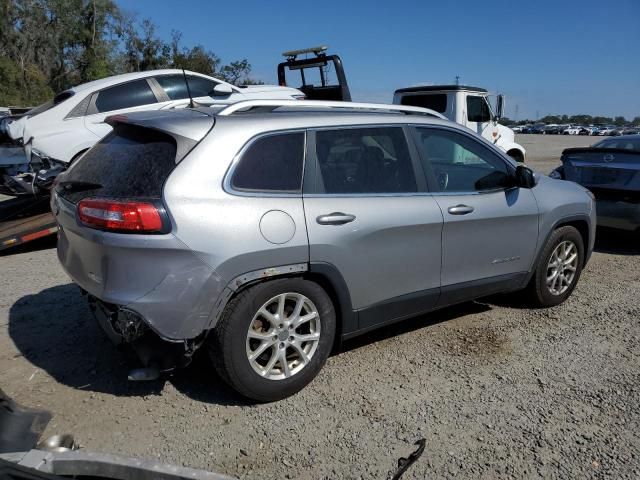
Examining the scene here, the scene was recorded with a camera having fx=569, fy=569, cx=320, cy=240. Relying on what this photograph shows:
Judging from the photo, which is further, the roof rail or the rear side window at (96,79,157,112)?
the rear side window at (96,79,157,112)

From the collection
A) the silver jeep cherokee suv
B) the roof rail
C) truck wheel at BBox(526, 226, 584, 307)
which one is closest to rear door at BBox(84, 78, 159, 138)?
the silver jeep cherokee suv

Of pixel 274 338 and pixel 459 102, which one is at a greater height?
pixel 459 102

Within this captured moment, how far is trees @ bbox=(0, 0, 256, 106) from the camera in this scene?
40.7 m

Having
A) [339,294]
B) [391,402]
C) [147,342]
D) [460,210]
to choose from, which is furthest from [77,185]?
[460,210]

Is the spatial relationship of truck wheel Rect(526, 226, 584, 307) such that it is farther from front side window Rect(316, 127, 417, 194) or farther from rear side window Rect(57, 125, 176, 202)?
rear side window Rect(57, 125, 176, 202)

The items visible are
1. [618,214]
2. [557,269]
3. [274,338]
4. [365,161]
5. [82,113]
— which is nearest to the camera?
[274,338]

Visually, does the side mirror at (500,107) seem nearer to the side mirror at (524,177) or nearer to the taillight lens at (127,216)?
the side mirror at (524,177)

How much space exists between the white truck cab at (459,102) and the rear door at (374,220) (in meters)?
9.37

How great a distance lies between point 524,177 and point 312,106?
1.89 m

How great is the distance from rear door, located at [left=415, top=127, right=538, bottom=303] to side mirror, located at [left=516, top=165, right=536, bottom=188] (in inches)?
2.1

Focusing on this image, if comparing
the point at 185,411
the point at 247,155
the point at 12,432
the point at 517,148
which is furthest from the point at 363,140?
the point at 517,148

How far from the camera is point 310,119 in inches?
145

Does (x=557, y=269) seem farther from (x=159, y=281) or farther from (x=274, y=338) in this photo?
(x=159, y=281)

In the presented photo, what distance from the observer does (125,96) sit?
27.5ft
